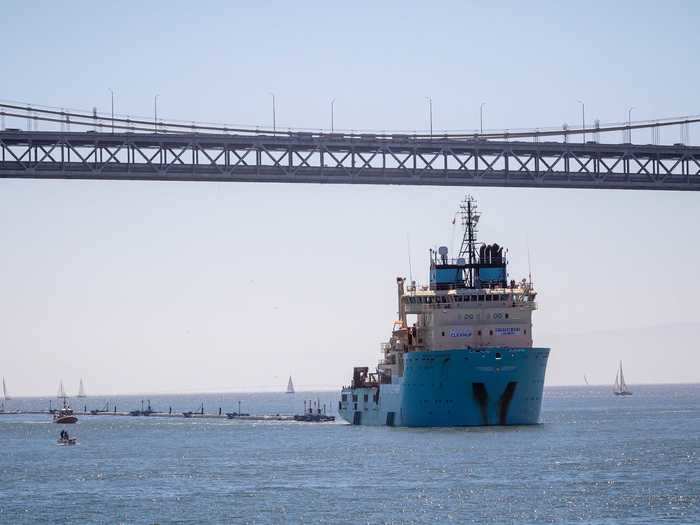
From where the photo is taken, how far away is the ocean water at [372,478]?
4947 centimetres

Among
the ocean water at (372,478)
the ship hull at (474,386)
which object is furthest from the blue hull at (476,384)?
the ocean water at (372,478)

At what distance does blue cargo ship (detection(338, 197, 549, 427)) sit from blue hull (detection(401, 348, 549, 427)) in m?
Answer: 0.06

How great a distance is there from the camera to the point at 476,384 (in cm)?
8456

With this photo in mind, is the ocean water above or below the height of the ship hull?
below

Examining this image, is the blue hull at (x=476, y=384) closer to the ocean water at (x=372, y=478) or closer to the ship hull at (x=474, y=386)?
the ship hull at (x=474, y=386)

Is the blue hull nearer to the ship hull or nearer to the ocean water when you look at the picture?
the ship hull

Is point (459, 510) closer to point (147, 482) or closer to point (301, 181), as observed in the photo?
point (147, 482)

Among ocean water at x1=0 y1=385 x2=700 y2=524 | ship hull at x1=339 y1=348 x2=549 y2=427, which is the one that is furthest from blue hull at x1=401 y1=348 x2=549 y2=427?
ocean water at x1=0 y1=385 x2=700 y2=524

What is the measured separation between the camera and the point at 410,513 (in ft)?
161

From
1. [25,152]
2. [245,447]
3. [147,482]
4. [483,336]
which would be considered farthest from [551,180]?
[147,482]

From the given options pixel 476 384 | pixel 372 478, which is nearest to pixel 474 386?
pixel 476 384

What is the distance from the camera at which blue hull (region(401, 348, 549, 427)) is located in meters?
83.8

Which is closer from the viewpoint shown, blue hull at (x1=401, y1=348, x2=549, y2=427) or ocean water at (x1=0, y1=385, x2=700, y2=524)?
ocean water at (x1=0, y1=385, x2=700, y2=524)

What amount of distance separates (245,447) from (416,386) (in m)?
11.1
